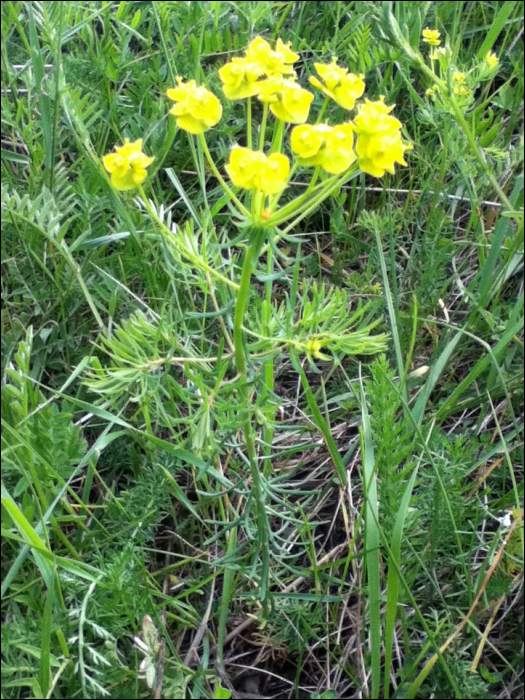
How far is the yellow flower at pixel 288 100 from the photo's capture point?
106 centimetres

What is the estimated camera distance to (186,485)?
1.69 m

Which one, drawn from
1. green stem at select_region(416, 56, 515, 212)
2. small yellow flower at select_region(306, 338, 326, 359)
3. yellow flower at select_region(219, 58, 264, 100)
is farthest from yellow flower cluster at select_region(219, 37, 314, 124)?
green stem at select_region(416, 56, 515, 212)

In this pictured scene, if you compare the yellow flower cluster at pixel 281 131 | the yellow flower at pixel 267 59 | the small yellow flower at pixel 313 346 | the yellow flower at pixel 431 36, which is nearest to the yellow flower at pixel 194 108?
the yellow flower cluster at pixel 281 131

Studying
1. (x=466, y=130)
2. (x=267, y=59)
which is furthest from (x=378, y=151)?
(x=466, y=130)

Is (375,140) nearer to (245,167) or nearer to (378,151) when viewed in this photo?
(378,151)

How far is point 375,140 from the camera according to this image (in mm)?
1055

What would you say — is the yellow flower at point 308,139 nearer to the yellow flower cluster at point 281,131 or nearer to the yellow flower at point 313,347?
the yellow flower cluster at point 281,131

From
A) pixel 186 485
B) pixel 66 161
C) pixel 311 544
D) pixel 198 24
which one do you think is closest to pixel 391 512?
pixel 311 544

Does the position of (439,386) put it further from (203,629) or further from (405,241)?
(203,629)

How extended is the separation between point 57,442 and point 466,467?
2.88 ft

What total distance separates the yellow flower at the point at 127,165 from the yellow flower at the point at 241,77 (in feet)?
0.56

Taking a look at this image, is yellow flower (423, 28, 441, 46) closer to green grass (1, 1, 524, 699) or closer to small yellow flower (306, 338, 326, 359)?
green grass (1, 1, 524, 699)

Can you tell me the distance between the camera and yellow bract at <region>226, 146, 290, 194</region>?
0.99 m

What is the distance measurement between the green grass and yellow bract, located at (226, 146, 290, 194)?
0.55 ft
